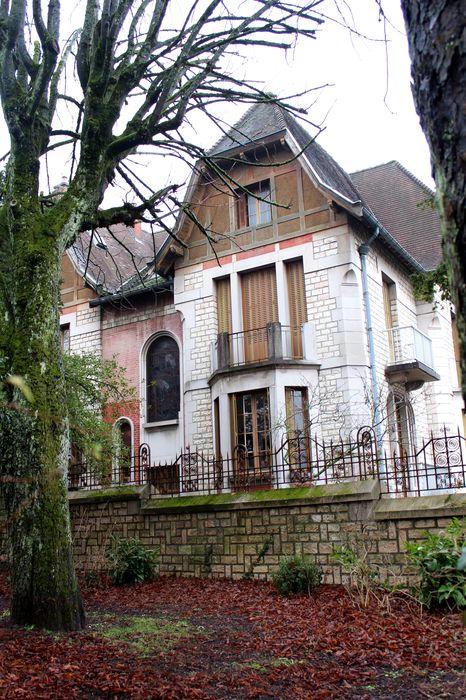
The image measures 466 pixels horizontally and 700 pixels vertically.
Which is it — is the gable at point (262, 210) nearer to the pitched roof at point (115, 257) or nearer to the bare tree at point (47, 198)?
the pitched roof at point (115, 257)

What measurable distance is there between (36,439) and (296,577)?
434 centimetres

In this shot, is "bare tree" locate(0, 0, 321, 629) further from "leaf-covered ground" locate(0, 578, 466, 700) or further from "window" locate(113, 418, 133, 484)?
"window" locate(113, 418, 133, 484)

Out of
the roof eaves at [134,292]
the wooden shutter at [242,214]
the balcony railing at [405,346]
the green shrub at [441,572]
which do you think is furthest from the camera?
the roof eaves at [134,292]

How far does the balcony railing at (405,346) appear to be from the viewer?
57.6 ft

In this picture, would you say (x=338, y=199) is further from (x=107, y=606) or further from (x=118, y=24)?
(x=107, y=606)

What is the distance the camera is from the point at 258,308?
17609 mm

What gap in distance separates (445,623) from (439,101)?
22.0 ft

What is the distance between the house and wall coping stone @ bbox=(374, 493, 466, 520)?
16.1 feet

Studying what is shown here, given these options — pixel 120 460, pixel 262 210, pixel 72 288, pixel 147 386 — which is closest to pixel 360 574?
pixel 120 460

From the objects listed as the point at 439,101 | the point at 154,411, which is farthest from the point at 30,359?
the point at 154,411

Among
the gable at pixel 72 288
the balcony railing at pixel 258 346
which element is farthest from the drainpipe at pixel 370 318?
the gable at pixel 72 288

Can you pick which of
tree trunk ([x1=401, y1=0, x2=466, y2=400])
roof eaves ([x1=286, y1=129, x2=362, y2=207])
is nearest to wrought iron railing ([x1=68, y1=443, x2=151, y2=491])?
roof eaves ([x1=286, y1=129, x2=362, y2=207])

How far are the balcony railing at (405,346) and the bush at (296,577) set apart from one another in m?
8.71

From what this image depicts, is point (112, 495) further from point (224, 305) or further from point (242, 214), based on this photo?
point (242, 214)
